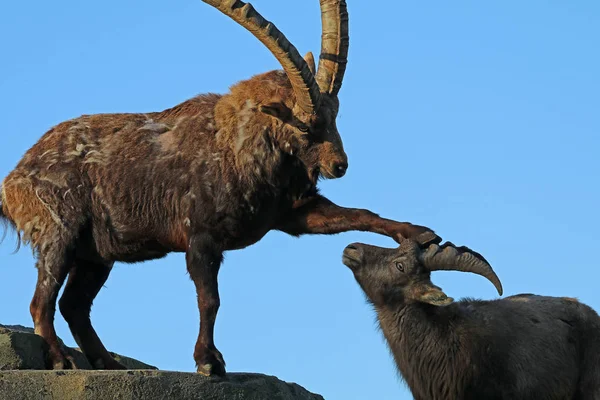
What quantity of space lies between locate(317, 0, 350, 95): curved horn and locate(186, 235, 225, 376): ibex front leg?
72.3 inches

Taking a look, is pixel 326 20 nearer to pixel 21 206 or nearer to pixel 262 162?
pixel 262 162

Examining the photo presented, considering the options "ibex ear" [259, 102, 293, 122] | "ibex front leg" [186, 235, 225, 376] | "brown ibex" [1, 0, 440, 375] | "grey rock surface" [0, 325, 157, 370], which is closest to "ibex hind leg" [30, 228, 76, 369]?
"brown ibex" [1, 0, 440, 375]

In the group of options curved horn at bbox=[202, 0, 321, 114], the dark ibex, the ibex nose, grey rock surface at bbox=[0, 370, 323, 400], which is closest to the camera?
grey rock surface at bbox=[0, 370, 323, 400]

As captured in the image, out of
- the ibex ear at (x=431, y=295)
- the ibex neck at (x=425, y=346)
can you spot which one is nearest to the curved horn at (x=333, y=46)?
the ibex ear at (x=431, y=295)

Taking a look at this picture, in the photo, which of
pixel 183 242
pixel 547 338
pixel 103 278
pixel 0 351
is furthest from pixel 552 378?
pixel 0 351

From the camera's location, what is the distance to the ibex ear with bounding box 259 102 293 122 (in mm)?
9086

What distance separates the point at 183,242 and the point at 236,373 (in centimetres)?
128

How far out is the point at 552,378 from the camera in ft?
31.8

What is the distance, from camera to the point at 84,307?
9875 mm

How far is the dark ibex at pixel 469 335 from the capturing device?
378 inches

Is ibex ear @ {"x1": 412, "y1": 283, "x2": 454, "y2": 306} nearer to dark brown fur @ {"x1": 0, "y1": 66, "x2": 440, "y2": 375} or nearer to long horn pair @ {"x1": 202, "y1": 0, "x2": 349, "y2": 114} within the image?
dark brown fur @ {"x1": 0, "y1": 66, "x2": 440, "y2": 375}

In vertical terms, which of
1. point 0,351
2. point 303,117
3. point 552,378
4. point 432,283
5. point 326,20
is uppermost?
point 326,20

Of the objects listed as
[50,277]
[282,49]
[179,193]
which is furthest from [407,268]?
[50,277]

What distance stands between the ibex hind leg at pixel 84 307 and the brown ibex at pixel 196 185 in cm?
1
